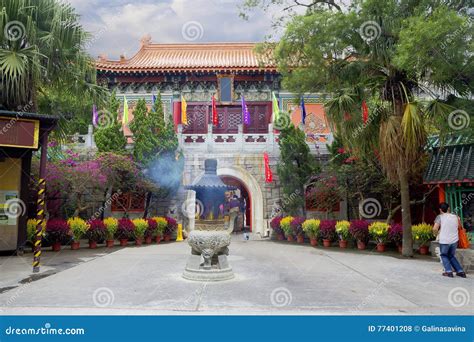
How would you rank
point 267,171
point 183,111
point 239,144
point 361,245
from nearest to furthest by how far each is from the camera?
point 361,245
point 267,171
point 239,144
point 183,111

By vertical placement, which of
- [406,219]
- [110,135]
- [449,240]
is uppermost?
[110,135]

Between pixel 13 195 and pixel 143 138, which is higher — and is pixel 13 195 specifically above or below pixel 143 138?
below

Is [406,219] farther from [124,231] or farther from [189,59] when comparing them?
[189,59]

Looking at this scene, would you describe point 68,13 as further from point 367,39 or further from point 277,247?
point 277,247

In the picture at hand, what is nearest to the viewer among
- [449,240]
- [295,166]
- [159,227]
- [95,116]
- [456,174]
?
[449,240]

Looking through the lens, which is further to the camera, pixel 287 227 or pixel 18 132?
pixel 287 227

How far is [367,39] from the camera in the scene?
10258 mm

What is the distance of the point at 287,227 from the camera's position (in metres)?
14.9

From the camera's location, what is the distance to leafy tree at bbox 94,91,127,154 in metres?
15.4

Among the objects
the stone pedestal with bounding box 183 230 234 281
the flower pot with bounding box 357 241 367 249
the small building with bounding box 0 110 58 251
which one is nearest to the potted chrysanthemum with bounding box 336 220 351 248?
the flower pot with bounding box 357 241 367 249

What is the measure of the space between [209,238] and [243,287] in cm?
138

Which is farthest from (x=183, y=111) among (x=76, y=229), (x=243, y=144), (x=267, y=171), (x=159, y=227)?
(x=76, y=229)

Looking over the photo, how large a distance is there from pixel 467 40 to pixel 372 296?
597cm

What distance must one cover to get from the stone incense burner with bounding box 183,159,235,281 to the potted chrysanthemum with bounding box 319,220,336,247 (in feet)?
20.6
